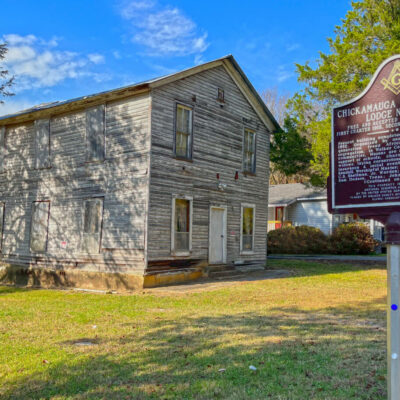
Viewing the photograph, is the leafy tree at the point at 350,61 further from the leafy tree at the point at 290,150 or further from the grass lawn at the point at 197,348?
the grass lawn at the point at 197,348

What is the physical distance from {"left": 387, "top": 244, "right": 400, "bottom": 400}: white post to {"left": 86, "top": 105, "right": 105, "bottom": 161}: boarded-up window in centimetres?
1381

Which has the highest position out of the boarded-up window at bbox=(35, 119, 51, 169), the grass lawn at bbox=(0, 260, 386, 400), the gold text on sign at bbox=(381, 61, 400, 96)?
the boarded-up window at bbox=(35, 119, 51, 169)

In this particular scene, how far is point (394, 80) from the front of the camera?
4.59 metres

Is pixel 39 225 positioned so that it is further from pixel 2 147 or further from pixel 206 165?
pixel 206 165

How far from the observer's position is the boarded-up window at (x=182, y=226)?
16.5m

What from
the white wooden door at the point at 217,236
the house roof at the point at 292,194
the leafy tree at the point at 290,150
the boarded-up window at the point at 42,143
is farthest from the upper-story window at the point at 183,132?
the house roof at the point at 292,194

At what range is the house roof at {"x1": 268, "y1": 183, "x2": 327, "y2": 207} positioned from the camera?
36.0 meters

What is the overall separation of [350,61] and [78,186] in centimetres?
1564

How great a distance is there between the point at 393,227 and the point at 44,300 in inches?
427

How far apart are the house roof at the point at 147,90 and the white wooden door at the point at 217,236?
210 inches

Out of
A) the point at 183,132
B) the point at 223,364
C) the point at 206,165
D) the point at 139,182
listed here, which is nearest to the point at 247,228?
the point at 206,165

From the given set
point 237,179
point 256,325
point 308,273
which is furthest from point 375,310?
point 237,179

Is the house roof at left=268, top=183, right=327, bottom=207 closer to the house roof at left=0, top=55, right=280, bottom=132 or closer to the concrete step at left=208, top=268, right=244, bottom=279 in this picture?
the house roof at left=0, top=55, right=280, bottom=132

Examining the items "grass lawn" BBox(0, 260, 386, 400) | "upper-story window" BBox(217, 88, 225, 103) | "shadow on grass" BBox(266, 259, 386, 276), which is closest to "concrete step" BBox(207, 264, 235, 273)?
"shadow on grass" BBox(266, 259, 386, 276)
